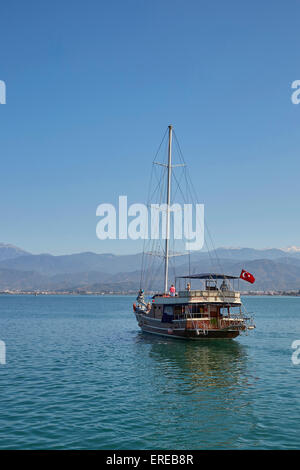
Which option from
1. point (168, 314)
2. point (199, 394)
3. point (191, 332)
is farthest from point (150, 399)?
point (168, 314)

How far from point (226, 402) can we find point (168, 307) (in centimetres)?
2508

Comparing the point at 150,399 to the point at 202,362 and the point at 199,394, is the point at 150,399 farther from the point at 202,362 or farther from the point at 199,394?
the point at 202,362

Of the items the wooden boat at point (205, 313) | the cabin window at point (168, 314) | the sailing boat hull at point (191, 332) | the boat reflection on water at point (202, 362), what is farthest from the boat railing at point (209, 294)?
the boat reflection on water at point (202, 362)

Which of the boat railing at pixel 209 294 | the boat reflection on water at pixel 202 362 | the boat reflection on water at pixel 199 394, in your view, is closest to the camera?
the boat reflection on water at pixel 199 394

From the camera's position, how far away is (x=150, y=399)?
21938 mm

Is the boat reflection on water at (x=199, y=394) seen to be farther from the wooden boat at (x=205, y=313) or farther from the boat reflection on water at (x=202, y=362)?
the wooden boat at (x=205, y=313)

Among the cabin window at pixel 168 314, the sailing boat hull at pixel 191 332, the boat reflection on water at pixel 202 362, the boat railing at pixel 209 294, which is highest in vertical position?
the boat railing at pixel 209 294

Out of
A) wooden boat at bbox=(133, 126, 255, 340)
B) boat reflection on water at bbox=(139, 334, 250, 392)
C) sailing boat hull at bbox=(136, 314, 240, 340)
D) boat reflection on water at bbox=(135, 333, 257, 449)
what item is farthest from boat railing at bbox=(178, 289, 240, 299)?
boat reflection on water at bbox=(135, 333, 257, 449)

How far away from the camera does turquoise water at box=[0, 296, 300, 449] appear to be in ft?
53.0

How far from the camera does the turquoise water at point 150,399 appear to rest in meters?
16.2

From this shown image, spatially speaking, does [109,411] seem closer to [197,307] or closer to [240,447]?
[240,447]

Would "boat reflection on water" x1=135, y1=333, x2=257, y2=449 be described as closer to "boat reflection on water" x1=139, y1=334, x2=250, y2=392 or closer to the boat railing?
"boat reflection on water" x1=139, y1=334, x2=250, y2=392

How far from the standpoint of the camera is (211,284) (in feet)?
155

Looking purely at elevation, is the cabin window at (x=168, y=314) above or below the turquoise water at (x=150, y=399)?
above
